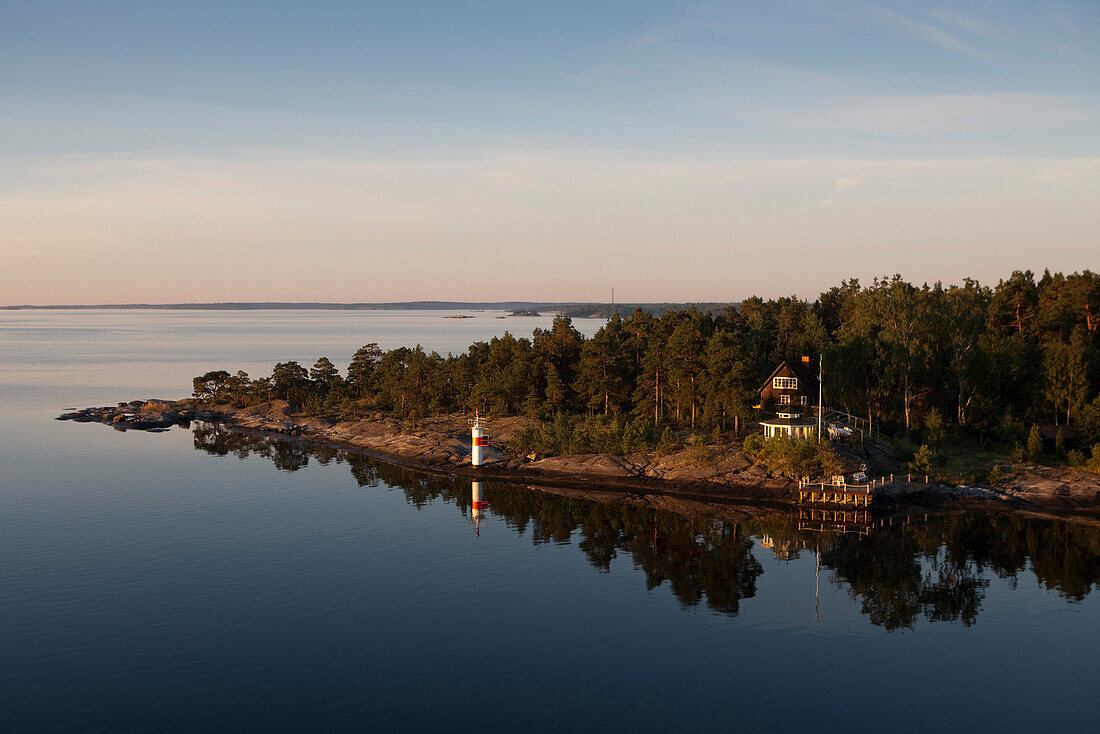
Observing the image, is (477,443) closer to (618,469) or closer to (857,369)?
(618,469)

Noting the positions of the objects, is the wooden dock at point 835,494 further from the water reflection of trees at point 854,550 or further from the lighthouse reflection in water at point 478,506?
the lighthouse reflection in water at point 478,506

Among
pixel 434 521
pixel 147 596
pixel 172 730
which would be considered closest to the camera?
pixel 172 730

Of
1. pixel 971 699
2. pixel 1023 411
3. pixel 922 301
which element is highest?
pixel 922 301

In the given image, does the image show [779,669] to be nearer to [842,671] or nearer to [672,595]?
[842,671]

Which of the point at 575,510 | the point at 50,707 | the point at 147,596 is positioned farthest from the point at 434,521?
the point at 50,707

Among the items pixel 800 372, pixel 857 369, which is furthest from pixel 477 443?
pixel 857 369

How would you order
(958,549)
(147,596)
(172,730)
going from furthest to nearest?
1. (958,549)
2. (147,596)
3. (172,730)
